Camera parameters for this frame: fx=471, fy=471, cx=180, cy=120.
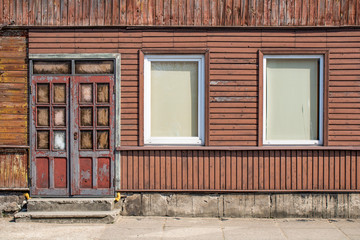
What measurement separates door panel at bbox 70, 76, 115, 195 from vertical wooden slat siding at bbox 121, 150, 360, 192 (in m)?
0.38

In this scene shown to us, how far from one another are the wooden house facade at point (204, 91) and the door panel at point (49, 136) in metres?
0.02

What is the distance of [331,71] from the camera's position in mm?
8406

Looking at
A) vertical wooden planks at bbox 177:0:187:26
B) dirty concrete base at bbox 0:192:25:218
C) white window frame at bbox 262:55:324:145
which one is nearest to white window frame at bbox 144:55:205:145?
vertical wooden planks at bbox 177:0:187:26

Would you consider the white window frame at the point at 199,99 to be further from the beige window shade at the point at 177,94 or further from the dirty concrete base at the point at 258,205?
the dirty concrete base at the point at 258,205

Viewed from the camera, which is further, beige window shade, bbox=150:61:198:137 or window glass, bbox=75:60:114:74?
beige window shade, bbox=150:61:198:137

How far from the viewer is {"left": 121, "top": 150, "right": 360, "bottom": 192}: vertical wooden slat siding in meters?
8.41

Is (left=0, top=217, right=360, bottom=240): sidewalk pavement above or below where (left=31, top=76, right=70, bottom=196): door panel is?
below

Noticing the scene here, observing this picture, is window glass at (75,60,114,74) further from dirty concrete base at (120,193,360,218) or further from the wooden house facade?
dirty concrete base at (120,193,360,218)

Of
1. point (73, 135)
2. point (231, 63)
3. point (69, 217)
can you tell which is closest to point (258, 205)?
point (231, 63)

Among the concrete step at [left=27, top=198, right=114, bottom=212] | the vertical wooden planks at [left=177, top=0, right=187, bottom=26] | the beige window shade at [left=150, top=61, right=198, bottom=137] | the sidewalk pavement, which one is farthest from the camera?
the beige window shade at [left=150, top=61, right=198, bottom=137]

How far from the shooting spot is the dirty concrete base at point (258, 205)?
27.6ft

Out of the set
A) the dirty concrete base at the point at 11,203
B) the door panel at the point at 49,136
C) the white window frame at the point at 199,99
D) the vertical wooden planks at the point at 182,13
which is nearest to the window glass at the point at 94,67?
the door panel at the point at 49,136

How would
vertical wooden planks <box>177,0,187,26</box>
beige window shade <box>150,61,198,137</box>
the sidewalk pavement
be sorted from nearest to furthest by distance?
the sidewalk pavement, vertical wooden planks <box>177,0,187,26</box>, beige window shade <box>150,61,198,137</box>

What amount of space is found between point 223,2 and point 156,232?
13.6 ft
